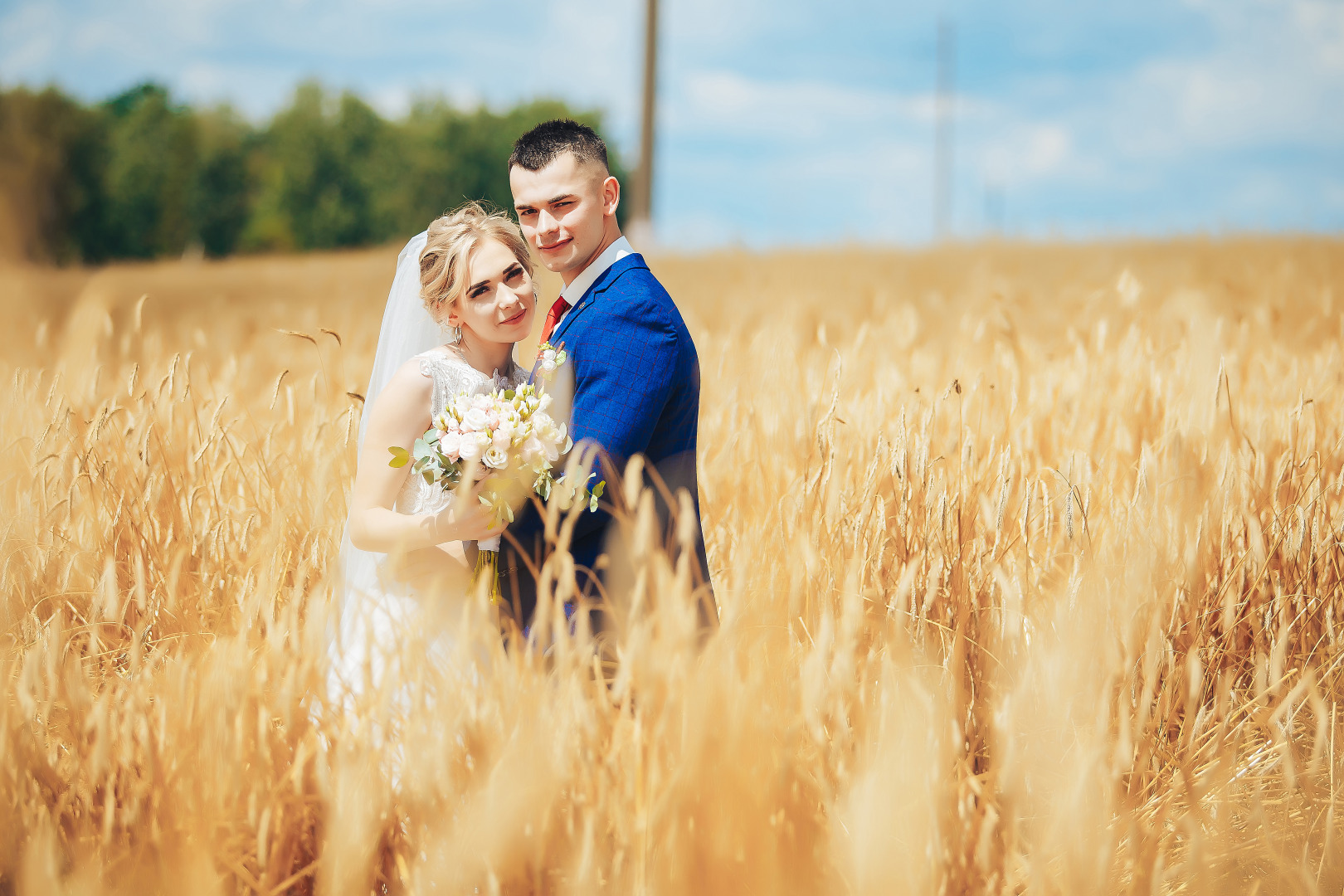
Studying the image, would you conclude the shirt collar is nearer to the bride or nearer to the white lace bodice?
the bride

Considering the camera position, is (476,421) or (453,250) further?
(453,250)

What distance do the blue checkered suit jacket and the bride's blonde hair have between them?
226 mm

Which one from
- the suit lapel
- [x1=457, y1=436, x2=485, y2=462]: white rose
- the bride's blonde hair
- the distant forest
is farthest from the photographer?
the distant forest

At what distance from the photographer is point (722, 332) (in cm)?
495

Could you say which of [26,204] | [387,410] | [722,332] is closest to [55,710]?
[387,410]

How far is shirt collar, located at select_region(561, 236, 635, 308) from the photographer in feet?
5.52

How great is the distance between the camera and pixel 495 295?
173cm

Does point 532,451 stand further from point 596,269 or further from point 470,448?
point 596,269

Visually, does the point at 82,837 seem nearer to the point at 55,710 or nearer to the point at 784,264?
the point at 55,710

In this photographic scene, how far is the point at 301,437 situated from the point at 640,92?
837 centimetres

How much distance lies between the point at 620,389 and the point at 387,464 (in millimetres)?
477

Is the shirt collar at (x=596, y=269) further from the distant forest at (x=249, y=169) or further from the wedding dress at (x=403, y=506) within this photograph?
the distant forest at (x=249, y=169)

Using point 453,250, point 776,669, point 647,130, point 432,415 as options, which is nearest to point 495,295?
point 453,250

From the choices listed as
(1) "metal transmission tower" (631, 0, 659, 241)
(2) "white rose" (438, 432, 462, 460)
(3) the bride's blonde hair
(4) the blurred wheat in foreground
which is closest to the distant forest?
Answer: (1) "metal transmission tower" (631, 0, 659, 241)
